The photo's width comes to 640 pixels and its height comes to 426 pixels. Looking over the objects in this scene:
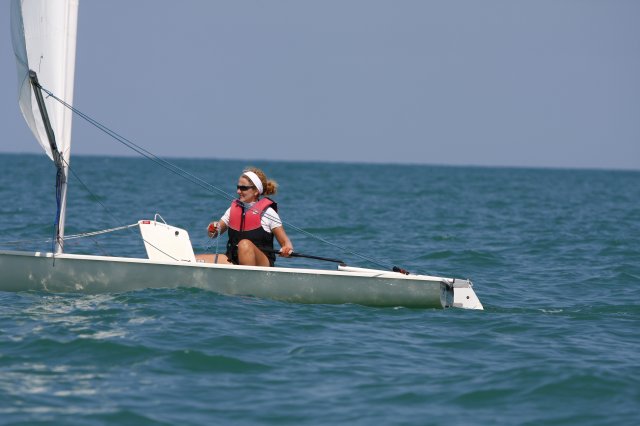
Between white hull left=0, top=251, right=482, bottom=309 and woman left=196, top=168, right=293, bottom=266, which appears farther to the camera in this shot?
woman left=196, top=168, right=293, bottom=266

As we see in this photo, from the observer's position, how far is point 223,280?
32.6 ft

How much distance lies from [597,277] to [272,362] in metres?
7.14

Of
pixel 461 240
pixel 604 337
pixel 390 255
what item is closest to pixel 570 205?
pixel 461 240

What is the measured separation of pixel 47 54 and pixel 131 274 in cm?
223

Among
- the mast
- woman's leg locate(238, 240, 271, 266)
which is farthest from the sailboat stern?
the mast


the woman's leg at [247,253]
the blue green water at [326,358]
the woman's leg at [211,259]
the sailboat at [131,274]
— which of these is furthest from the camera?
the woman's leg at [211,259]

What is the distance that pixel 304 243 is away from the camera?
60.6ft

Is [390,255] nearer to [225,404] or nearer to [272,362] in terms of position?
[272,362]

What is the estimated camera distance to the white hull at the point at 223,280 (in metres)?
9.87

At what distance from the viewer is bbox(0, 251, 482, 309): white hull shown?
32.4ft

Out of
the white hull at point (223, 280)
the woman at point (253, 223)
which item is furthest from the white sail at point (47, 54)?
the woman at point (253, 223)

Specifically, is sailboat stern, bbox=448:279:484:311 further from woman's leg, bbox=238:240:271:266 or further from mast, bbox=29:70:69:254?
mast, bbox=29:70:69:254

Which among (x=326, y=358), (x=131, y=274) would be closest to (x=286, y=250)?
(x=131, y=274)

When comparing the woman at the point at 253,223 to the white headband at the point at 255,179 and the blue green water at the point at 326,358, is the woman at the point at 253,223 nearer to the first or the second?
the white headband at the point at 255,179
